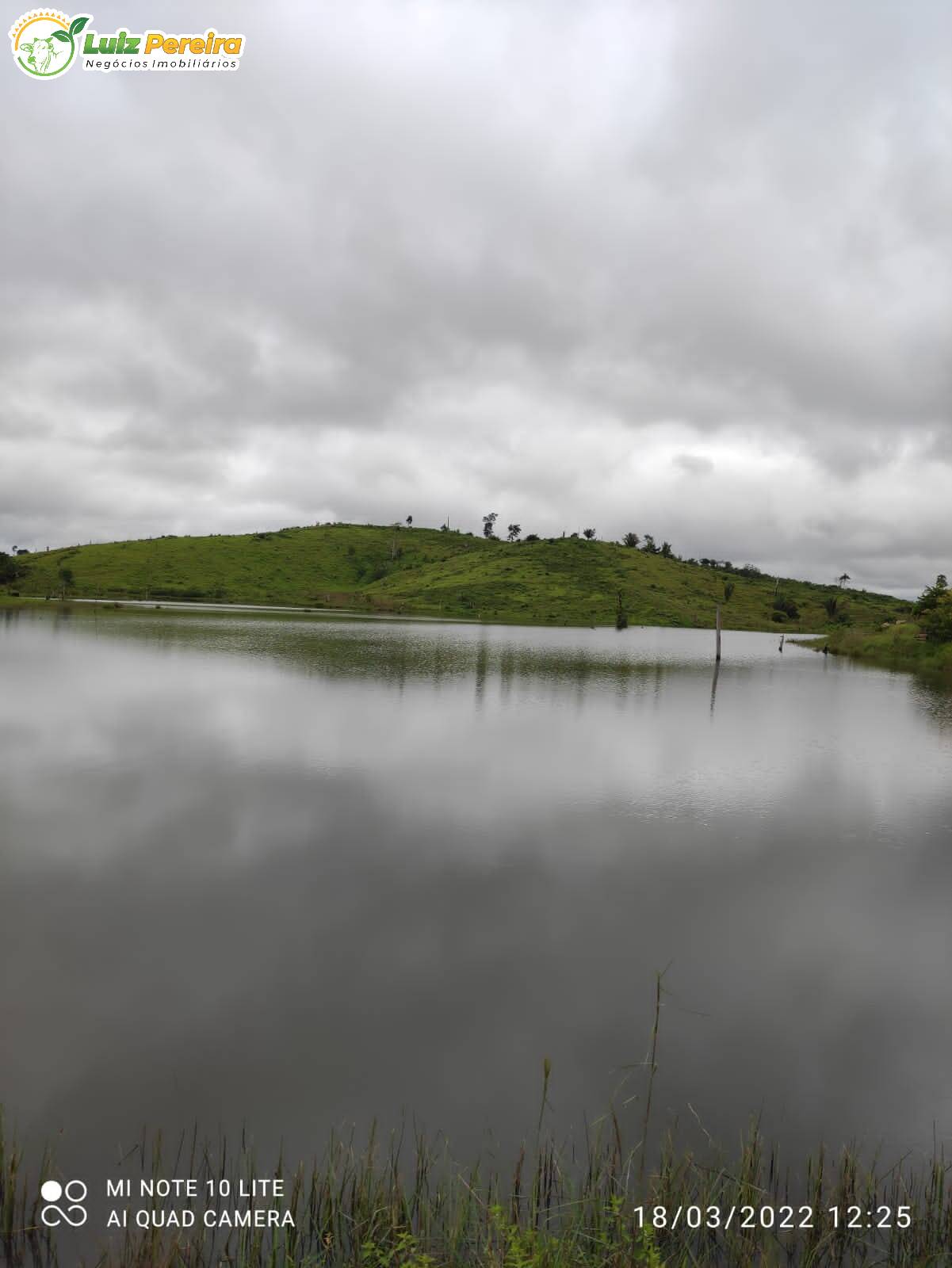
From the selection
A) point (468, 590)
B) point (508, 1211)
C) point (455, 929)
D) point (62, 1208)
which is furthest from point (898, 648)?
point (468, 590)

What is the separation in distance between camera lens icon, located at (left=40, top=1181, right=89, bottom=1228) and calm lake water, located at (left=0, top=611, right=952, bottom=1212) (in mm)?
340

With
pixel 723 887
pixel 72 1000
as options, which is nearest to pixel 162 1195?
pixel 72 1000

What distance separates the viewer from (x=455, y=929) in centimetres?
1283

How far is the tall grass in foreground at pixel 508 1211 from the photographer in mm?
6047

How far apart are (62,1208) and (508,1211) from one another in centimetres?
422

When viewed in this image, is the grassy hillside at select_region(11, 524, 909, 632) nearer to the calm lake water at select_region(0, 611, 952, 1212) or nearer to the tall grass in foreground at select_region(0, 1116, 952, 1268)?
the calm lake water at select_region(0, 611, 952, 1212)

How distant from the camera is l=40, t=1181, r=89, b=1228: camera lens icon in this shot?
6516 mm

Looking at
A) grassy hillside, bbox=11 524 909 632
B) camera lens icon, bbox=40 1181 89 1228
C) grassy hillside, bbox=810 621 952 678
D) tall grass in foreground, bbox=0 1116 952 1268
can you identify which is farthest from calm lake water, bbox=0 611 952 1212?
grassy hillside, bbox=11 524 909 632

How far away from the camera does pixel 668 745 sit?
2991cm

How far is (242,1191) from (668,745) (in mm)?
25282

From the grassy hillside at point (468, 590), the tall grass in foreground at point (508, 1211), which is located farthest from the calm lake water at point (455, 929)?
the grassy hillside at point (468, 590)

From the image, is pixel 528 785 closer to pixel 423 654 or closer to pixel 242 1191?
pixel 242 1191

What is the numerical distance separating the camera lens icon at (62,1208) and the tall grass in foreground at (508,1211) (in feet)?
0.33

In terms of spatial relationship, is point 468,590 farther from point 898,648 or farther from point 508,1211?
point 508,1211
